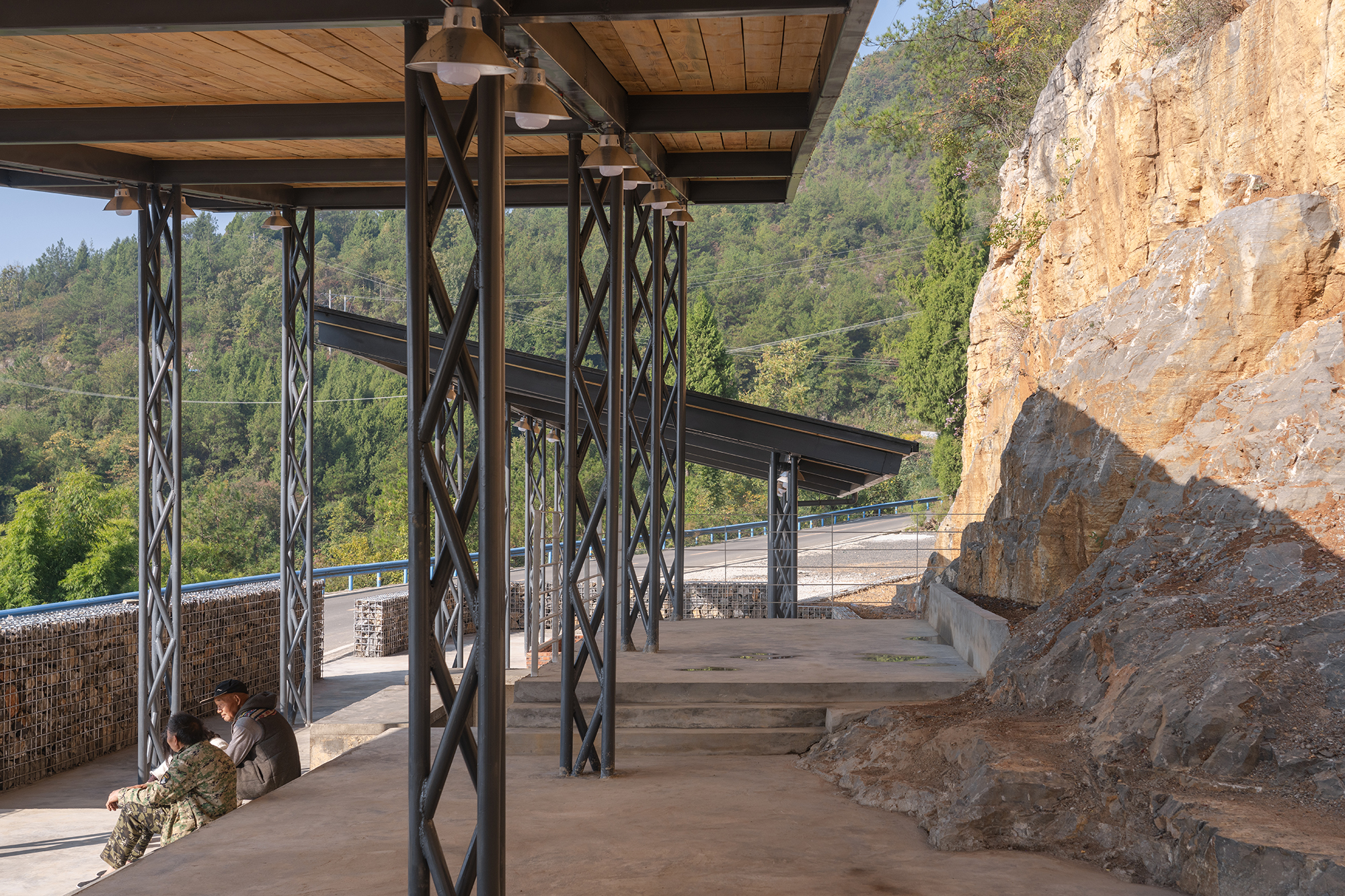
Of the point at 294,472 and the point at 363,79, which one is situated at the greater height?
the point at 363,79

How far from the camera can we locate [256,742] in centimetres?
701

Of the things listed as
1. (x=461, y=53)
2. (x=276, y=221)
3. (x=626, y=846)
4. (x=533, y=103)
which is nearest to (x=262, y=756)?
(x=626, y=846)

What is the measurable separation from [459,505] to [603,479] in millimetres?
2924

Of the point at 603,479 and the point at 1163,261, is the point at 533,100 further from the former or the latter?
the point at 1163,261

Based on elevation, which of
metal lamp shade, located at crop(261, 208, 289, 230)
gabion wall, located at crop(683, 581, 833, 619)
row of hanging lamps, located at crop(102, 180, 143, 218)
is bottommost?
gabion wall, located at crop(683, 581, 833, 619)

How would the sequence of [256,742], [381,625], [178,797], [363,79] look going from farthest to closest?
[381,625] < [256,742] < [363,79] < [178,797]

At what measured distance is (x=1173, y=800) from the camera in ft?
16.4

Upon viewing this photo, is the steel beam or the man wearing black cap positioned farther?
the man wearing black cap

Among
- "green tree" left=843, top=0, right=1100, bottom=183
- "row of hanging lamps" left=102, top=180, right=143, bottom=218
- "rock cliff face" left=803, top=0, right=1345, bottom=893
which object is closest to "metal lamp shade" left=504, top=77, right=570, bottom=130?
"rock cliff face" left=803, top=0, right=1345, bottom=893

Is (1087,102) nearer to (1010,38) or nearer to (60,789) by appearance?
(1010,38)

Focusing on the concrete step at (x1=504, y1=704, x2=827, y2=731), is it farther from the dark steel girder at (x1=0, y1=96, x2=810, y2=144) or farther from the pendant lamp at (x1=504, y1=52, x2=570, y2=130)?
the pendant lamp at (x1=504, y1=52, x2=570, y2=130)

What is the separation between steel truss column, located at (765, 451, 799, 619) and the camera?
16453 mm

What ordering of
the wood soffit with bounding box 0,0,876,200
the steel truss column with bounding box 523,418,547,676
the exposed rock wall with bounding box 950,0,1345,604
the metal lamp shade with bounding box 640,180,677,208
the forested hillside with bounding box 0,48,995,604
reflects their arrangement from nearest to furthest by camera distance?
the wood soffit with bounding box 0,0,876,200
the metal lamp shade with bounding box 640,180,677,208
the exposed rock wall with bounding box 950,0,1345,604
the steel truss column with bounding box 523,418,547,676
the forested hillside with bounding box 0,48,995,604

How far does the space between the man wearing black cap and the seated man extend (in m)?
0.75
